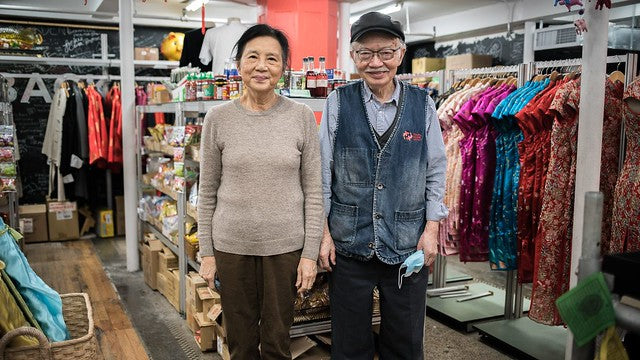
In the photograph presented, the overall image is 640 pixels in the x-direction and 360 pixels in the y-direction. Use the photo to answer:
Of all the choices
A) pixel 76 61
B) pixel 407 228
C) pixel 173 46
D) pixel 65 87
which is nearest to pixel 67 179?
pixel 65 87

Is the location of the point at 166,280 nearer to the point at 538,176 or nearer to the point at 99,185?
the point at 538,176

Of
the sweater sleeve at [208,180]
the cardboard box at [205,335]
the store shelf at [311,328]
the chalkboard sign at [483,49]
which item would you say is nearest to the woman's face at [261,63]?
the sweater sleeve at [208,180]

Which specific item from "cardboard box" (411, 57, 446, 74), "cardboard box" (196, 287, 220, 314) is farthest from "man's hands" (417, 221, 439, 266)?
"cardboard box" (411, 57, 446, 74)

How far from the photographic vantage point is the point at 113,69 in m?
Result: 7.98

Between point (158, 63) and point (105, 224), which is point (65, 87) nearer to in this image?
point (158, 63)

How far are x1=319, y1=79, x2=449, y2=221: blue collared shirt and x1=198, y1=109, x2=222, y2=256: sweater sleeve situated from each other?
15.8 inches

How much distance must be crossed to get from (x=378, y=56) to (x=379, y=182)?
45 centimetres

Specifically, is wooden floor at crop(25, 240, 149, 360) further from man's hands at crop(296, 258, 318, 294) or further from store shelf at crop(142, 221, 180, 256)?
man's hands at crop(296, 258, 318, 294)

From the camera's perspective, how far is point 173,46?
25.4 feet

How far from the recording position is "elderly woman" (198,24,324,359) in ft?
7.03

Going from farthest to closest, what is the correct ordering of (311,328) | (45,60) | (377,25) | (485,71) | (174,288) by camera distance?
(45,60) → (174,288) → (485,71) → (311,328) → (377,25)

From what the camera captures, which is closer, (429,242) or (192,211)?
(429,242)

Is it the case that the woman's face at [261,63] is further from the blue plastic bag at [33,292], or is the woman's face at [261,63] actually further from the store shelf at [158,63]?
the store shelf at [158,63]

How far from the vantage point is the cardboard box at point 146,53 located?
25.0 ft
